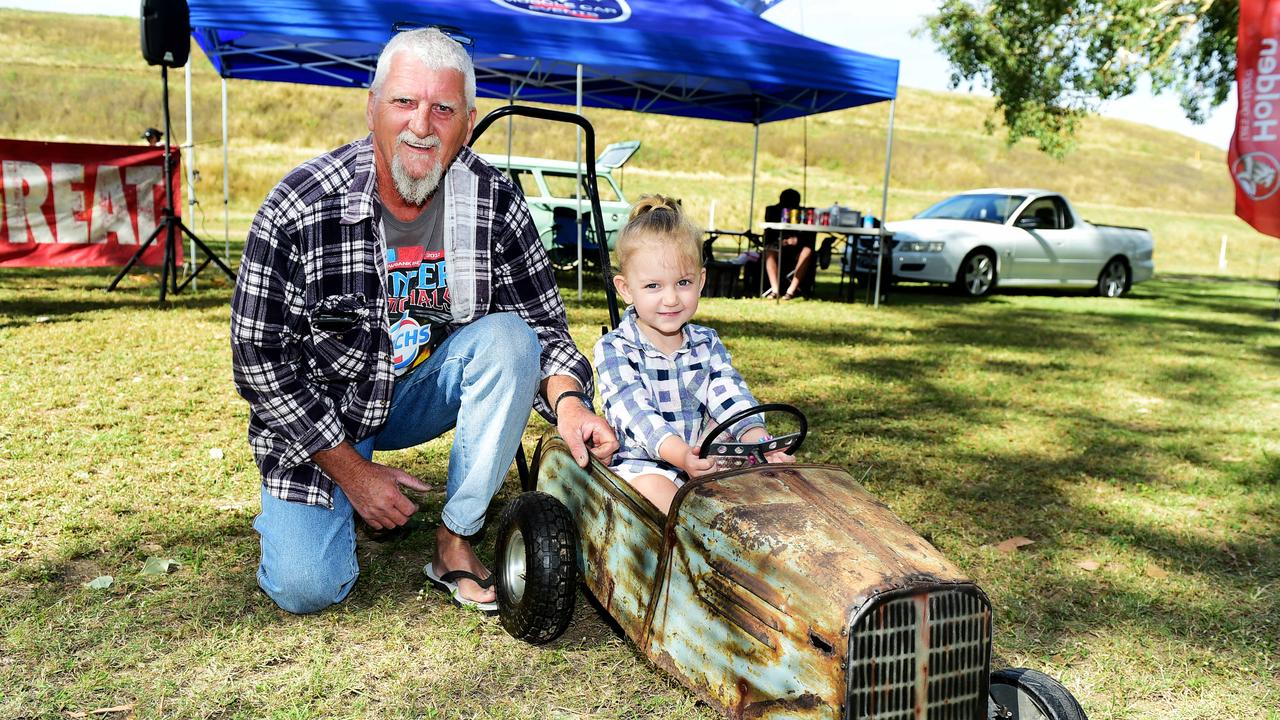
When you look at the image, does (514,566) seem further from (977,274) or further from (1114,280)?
(1114,280)

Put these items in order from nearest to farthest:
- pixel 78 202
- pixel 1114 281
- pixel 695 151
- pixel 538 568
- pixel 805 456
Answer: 1. pixel 538 568
2. pixel 805 456
3. pixel 78 202
4. pixel 1114 281
5. pixel 695 151

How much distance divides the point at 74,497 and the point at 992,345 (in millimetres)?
7370

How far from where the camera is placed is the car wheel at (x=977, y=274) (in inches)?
516

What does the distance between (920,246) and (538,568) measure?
11.7 m

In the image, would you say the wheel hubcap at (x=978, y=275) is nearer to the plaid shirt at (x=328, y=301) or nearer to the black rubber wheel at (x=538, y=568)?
the plaid shirt at (x=328, y=301)

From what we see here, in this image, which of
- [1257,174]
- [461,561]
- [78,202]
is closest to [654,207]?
[461,561]

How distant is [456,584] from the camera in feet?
9.17

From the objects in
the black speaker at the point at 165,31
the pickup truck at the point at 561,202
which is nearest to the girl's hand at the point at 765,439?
the black speaker at the point at 165,31

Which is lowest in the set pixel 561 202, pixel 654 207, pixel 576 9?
pixel 654 207

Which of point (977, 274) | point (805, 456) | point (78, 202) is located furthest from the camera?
point (977, 274)

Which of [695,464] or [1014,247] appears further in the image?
[1014,247]

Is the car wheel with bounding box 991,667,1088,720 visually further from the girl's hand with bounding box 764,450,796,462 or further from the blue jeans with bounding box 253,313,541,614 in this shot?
the blue jeans with bounding box 253,313,541,614

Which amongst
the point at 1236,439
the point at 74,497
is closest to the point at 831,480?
the point at 74,497

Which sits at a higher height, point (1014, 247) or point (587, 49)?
point (587, 49)
